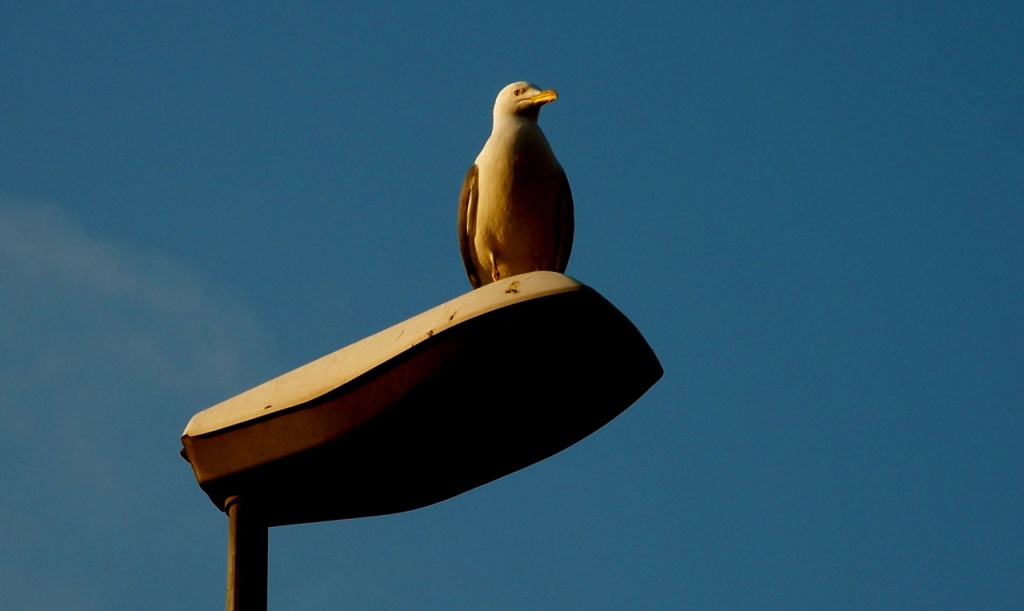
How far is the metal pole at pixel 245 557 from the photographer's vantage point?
351 centimetres

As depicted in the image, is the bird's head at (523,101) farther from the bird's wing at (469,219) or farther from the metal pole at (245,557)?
the metal pole at (245,557)

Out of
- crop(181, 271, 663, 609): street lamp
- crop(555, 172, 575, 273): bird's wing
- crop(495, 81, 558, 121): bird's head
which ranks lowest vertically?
crop(181, 271, 663, 609): street lamp

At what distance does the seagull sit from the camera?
5629 mm

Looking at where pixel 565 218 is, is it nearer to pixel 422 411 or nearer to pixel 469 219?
pixel 469 219

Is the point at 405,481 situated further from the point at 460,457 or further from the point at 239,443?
the point at 239,443

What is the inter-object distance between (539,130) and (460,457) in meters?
2.50

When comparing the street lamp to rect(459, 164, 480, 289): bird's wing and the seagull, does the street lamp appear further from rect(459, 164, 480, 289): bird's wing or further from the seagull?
rect(459, 164, 480, 289): bird's wing

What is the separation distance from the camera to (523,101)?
6.03 metres

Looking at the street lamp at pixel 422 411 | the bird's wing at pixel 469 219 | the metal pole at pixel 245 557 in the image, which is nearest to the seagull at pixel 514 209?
the bird's wing at pixel 469 219

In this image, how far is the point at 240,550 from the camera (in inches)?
144

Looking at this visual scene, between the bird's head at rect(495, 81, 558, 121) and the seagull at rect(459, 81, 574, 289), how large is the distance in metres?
0.10

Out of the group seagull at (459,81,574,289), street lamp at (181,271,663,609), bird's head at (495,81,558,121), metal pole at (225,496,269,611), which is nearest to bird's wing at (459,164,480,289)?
seagull at (459,81,574,289)

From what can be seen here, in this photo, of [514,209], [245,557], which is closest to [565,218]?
[514,209]

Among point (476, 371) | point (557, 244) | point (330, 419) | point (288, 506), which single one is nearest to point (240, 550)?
point (288, 506)
